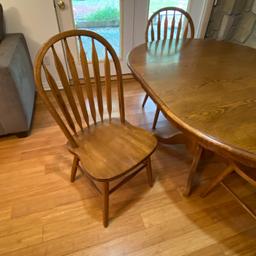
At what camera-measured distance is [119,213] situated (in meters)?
1.21

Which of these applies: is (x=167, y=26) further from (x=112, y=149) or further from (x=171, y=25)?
(x=112, y=149)

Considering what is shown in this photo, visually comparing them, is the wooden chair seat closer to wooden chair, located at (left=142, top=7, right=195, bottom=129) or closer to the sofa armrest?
wooden chair, located at (left=142, top=7, right=195, bottom=129)

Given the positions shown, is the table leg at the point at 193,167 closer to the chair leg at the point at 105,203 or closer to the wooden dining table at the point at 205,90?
the wooden dining table at the point at 205,90

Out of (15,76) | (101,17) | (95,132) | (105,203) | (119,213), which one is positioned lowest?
(119,213)

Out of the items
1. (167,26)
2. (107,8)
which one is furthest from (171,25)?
(107,8)

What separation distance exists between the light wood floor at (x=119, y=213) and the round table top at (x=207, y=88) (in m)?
0.69

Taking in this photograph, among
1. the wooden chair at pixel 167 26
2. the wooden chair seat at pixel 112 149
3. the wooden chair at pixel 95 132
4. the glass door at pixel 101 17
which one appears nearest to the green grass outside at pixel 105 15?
the glass door at pixel 101 17

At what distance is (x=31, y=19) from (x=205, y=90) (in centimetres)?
174

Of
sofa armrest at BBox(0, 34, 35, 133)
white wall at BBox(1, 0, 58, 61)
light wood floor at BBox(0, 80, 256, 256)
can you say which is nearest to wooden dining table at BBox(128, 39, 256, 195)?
light wood floor at BBox(0, 80, 256, 256)

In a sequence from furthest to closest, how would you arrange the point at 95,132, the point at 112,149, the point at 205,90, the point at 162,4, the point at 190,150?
the point at 162,4 → the point at 190,150 → the point at 95,132 → the point at 112,149 → the point at 205,90

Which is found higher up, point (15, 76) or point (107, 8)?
point (107, 8)

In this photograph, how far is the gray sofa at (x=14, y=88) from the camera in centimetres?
135

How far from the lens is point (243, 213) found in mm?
1226

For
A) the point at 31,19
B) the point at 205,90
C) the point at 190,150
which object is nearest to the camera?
the point at 205,90
